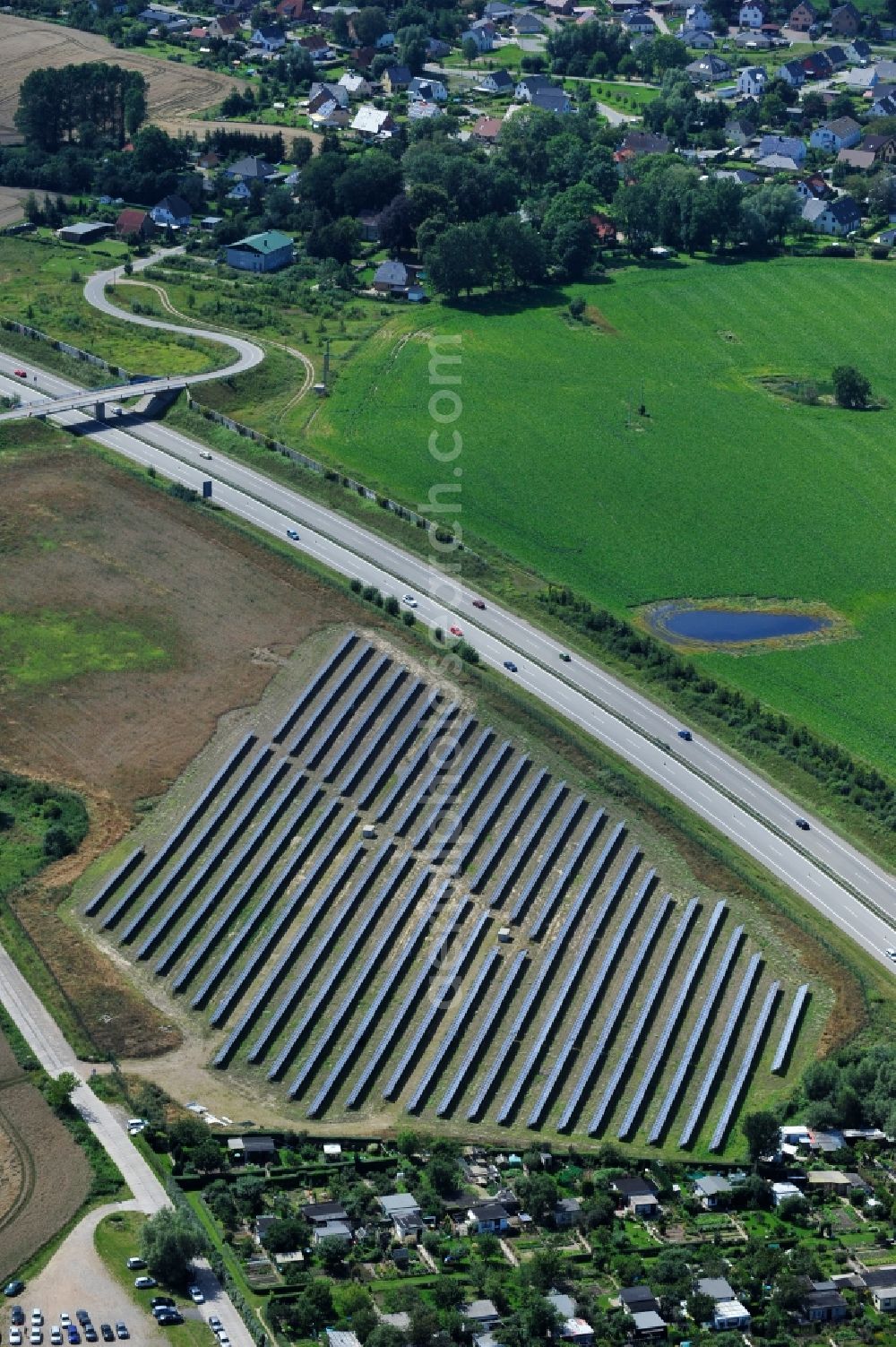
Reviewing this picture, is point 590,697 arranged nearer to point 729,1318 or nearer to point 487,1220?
point 487,1220

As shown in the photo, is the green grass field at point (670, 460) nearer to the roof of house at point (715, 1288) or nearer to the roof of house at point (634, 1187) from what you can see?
the roof of house at point (634, 1187)

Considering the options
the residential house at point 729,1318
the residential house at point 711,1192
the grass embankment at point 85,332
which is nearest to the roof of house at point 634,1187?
the residential house at point 711,1192

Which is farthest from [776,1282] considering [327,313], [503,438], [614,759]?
[327,313]

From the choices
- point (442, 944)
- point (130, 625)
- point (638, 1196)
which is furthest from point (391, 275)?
point (638, 1196)

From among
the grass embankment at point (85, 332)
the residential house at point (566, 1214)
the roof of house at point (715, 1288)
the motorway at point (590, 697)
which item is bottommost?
the residential house at point (566, 1214)

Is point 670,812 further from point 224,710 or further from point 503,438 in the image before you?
point 503,438

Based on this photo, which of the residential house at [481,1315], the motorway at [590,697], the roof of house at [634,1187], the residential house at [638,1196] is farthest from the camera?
the motorway at [590,697]
